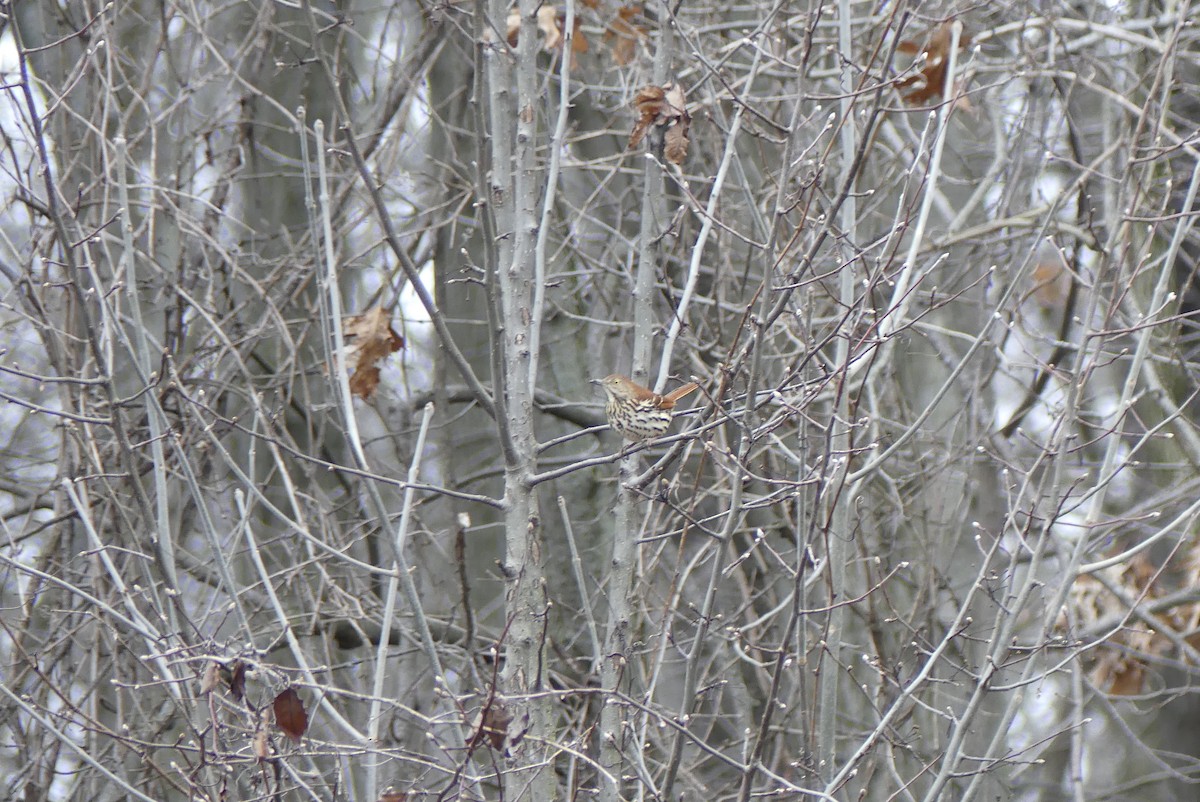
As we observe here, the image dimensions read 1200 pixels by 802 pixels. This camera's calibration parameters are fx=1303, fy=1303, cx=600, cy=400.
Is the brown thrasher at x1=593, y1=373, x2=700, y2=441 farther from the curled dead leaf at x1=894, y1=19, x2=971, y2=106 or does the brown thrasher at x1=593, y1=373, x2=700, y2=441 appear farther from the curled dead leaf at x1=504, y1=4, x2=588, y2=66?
the curled dead leaf at x1=894, y1=19, x2=971, y2=106

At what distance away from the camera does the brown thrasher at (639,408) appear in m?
4.01

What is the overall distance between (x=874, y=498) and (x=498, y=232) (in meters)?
3.38

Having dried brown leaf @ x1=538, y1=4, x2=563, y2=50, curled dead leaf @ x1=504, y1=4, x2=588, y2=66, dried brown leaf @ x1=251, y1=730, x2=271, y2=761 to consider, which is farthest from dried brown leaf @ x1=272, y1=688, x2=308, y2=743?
dried brown leaf @ x1=538, y1=4, x2=563, y2=50

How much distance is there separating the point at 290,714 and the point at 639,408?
1.62 m

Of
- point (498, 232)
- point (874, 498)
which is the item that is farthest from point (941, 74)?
point (498, 232)

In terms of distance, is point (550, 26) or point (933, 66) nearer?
point (933, 66)

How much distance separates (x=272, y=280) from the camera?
236 inches

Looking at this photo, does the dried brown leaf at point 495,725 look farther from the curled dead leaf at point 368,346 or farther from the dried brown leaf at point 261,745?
the curled dead leaf at point 368,346

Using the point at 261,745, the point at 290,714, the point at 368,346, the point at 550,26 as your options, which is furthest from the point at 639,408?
the point at 550,26

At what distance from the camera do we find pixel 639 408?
4090 mm

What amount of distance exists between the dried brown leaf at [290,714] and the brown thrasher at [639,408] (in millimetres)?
1463

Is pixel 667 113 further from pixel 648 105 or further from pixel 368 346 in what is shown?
pixel 368 346

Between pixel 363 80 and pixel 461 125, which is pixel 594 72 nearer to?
pixel 461 125

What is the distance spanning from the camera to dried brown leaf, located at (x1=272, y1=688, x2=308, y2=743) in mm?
2820
